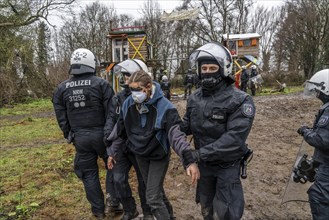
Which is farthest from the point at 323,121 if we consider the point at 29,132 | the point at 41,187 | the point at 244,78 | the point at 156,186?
the point at 244,78

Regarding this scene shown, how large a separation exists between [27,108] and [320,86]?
21220mm

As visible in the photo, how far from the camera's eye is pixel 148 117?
3.37 metres

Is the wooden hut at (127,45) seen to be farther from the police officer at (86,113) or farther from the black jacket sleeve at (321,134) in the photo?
the black jacket sleeve at (321,134)

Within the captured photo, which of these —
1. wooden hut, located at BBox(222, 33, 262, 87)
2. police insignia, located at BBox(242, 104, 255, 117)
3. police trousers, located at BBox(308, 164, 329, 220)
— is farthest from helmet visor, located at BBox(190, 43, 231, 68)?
wooden hut, located at BBox(222, 33, 262, 87)

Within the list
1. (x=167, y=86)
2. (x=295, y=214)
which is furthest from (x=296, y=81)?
(x=295, y=214)

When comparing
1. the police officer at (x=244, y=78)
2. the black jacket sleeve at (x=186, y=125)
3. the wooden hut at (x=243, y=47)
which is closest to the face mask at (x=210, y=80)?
the black jacket sleeve at (x=186, y=125)

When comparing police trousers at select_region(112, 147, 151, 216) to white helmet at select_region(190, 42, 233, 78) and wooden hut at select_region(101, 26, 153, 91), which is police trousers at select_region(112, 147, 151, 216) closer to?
white helmet at select_region(190, 42, 233, 78)

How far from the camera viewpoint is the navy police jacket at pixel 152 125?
3.27 meters

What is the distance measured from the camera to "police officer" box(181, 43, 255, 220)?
9.14 feet

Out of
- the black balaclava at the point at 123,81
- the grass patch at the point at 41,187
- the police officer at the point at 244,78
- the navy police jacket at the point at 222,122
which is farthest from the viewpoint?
the police officer at the point at 244,78

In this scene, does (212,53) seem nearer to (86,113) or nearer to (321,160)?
(321,160)

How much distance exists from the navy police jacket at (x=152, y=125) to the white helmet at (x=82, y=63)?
938 millimetres

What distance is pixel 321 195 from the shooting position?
10.2 ft

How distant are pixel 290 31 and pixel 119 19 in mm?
19272
